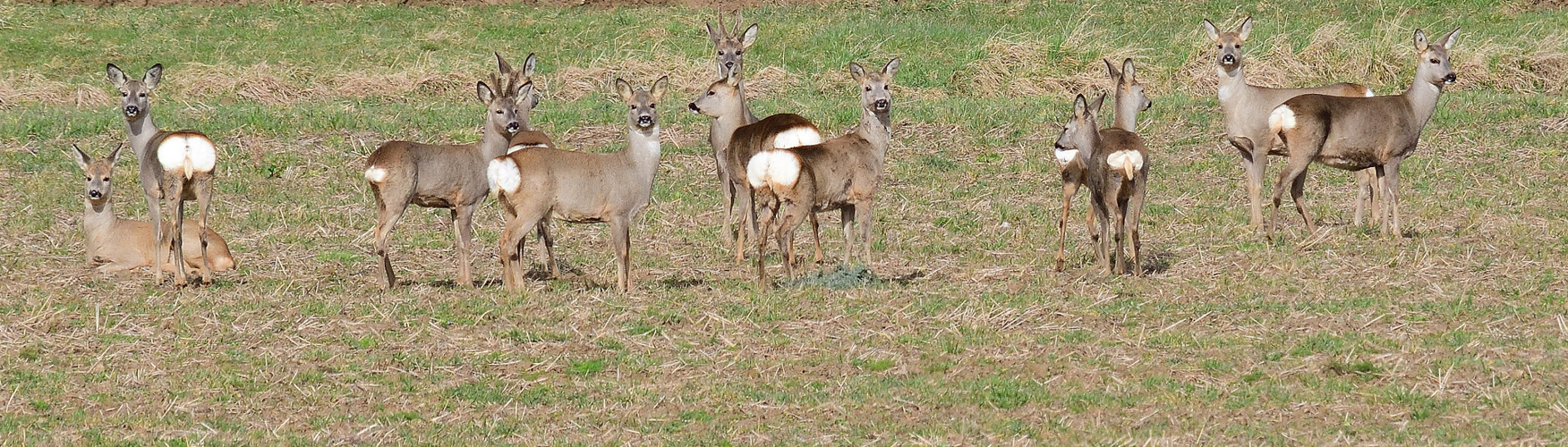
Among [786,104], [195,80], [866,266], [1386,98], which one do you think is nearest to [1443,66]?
[1386,98]

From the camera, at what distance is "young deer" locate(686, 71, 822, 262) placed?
11.0m

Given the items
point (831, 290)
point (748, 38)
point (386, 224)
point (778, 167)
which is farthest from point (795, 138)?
point (748, 38)

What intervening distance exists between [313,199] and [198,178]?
2.78 m

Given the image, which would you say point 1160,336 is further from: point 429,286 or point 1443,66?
point 1443,66

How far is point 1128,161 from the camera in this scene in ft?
31.5

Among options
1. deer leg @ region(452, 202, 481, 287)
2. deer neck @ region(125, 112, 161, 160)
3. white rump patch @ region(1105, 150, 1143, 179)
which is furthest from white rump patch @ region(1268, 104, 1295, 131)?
deer neck @ region(125, 112, 161, 160)

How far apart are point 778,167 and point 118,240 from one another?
422 centimetres

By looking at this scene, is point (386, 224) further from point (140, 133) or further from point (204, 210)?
point (140, 133)

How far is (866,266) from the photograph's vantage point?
10.1 meters

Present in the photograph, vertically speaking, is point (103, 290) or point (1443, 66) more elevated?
point (1443, 66)

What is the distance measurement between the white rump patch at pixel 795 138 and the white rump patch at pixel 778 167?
125 centimetres

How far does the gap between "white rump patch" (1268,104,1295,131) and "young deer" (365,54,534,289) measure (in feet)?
15.8

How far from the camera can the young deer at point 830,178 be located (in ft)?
31.6

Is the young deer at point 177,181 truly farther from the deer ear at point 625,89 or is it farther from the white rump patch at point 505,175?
the deer ear at point 625,89
